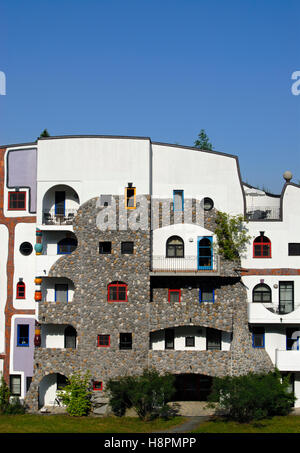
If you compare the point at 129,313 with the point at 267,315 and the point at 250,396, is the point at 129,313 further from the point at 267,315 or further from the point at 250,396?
the point at 250,396

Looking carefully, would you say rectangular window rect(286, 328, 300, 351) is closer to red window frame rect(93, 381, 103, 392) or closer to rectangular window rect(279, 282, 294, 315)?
rectangular window rect(279, 282, 294, 315)

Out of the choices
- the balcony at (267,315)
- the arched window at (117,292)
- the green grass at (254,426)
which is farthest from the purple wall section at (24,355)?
the balcony at (267,315)

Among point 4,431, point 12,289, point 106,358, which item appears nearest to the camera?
point 4,431

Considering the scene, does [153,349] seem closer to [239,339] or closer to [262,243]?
[239,339]

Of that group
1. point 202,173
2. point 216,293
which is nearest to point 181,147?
point 202,173

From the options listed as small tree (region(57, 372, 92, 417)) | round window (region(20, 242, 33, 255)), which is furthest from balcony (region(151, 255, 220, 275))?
round window (region(20, 242, 33, 255))

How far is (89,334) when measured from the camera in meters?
40.0

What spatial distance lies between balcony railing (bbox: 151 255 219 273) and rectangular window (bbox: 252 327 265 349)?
488cm

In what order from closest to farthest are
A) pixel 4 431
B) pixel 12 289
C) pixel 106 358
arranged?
pixel 4 431 → pixel 106 358 → pixel 12 289

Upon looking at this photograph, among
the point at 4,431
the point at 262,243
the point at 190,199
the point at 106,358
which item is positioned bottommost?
the point at 4,431

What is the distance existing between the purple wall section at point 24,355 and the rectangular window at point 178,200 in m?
12.1

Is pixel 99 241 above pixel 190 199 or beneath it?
beneath

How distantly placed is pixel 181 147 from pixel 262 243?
8230 millimetres

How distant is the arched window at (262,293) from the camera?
4169 centimetres
